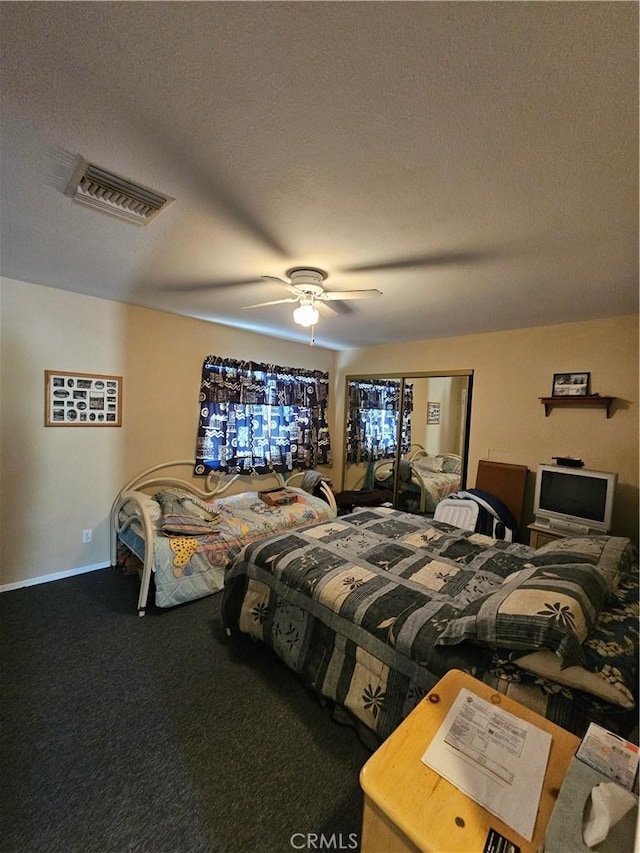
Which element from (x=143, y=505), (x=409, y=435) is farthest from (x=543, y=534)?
(x=143, y=505)

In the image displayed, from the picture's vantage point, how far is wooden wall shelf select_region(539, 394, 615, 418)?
9.86 feet

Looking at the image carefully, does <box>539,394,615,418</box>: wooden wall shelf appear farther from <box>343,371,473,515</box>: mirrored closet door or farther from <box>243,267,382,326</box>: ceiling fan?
<box>243,267,382,326</box>: ceiling fan

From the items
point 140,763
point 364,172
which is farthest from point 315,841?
point 364,172

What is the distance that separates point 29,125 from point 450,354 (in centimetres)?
389

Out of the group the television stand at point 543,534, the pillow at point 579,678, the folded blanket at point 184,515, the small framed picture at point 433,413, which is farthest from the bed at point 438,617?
the small framed picture at point 433,413

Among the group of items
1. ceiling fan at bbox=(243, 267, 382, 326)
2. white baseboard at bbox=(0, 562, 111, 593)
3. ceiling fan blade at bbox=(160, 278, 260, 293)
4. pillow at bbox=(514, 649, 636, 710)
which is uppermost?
ceiling fan blade at bbox=(160, 278, 260, 293)

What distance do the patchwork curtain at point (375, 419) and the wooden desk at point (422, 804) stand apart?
12.4 ft

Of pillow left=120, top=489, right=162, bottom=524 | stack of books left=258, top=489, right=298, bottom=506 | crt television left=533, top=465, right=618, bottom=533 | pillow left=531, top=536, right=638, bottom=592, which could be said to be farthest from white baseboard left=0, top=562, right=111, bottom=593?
crt television left=533, top=465, right=618, bottom=533

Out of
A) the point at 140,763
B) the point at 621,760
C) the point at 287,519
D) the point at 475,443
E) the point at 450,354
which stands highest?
the point at 450,354

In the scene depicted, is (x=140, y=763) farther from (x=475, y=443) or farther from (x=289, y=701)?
(x=475, y=443)

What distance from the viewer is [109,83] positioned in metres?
0.97

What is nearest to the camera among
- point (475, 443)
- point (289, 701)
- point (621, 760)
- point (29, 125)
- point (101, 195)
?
point (621, 760)

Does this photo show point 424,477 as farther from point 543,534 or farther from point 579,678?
point 579,678

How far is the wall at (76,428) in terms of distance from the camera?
2770 millimetres
